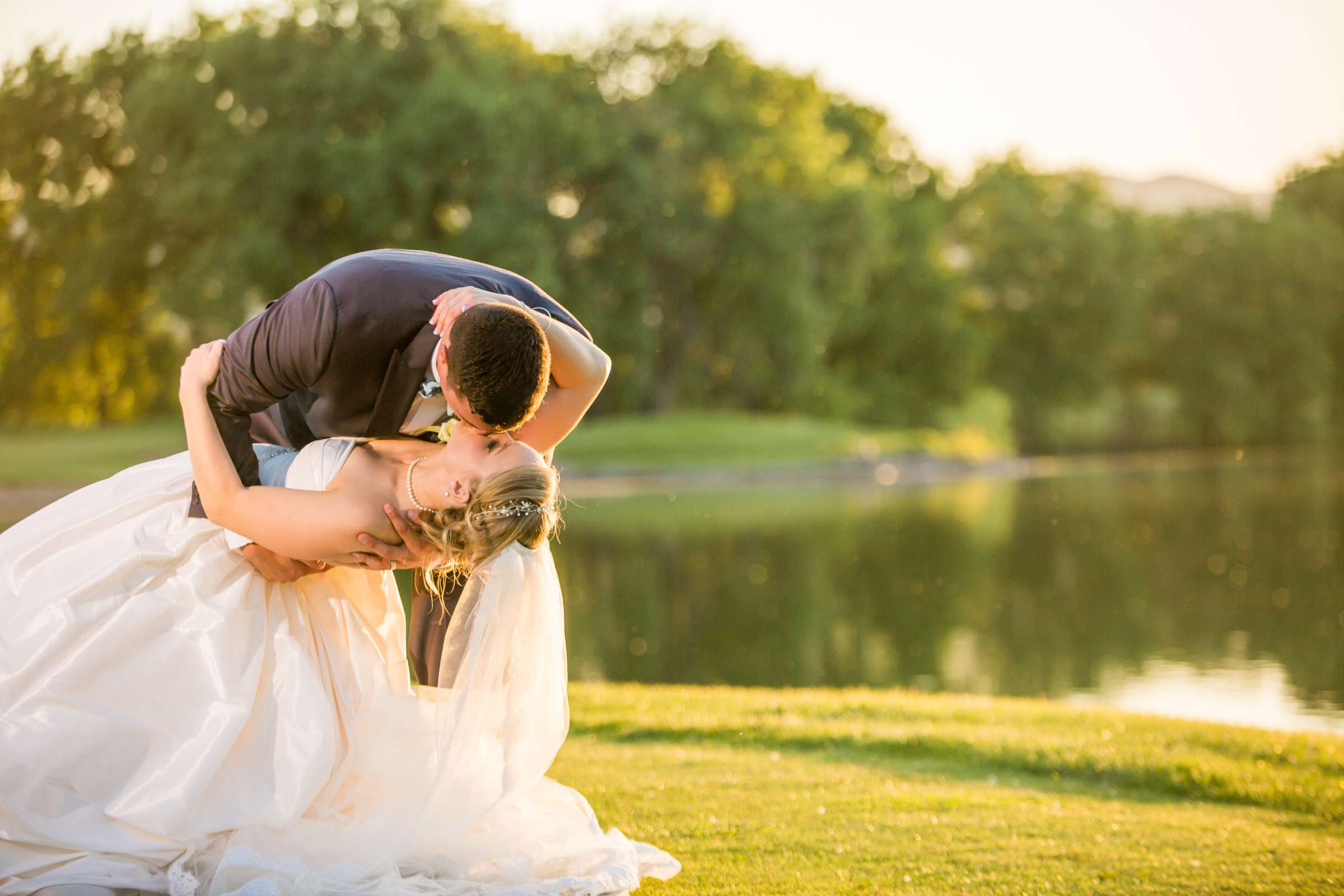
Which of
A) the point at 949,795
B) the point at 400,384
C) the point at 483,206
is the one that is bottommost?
the point at 949,795

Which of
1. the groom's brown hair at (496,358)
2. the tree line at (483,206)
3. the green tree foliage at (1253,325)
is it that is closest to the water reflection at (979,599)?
the groom's brown hair at (496,358)

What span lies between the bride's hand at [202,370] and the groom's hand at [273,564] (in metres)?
0.55

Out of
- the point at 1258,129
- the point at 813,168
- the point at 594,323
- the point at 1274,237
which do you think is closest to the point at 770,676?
the point at 594,323

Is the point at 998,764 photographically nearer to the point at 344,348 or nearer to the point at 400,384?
the point at 400,384

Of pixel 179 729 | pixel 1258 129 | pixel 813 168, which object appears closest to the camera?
pixel 179 729

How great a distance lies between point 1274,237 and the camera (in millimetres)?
55250

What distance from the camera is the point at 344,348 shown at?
407 centimetres

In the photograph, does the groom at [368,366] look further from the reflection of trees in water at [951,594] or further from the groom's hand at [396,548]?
the reflection of trees in water at [951,594]

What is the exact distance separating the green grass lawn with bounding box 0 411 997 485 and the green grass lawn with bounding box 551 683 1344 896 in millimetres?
24511

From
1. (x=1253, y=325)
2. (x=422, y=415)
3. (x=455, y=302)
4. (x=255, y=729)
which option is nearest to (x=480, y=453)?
(x=422, y=415)

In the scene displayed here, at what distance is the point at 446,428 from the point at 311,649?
2.89ft

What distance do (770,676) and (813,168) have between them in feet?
102

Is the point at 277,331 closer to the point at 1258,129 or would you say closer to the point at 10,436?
the point at 10,436

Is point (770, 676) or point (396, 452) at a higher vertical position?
point (396, 452)
